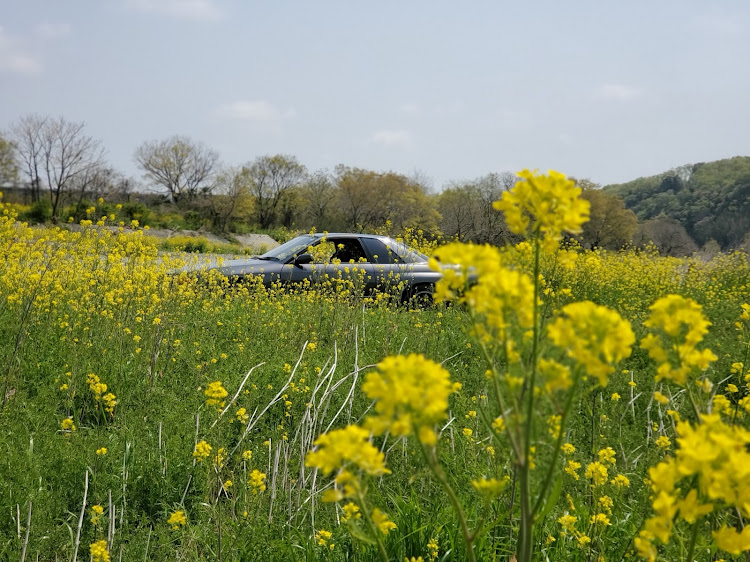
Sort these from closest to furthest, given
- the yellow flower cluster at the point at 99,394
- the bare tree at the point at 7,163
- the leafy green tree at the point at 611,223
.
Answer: the yellow flower cluster at the point at 99,394, the bare tree at the point at 7,163, the leafy green tree at the point at 611,223

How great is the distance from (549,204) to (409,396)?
43 cm

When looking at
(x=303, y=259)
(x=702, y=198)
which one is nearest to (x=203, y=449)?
(x=303, y=259)

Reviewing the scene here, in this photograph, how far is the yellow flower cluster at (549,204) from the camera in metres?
0.98

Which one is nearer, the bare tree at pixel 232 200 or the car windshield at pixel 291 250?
the car windshield at pixel 291 250

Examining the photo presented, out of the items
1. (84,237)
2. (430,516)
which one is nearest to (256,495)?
(430,516)

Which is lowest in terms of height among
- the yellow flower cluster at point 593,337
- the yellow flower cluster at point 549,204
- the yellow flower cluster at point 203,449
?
the yellow flower cluster at point 203,449

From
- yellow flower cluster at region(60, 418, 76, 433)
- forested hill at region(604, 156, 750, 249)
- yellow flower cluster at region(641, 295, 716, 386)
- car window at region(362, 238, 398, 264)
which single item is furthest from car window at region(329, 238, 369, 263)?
forested hill at region(604, 156, 750, 249)

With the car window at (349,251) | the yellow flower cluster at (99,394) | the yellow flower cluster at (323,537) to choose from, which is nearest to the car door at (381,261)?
the car window at (349,251)

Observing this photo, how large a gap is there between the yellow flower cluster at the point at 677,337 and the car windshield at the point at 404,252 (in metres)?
7.36

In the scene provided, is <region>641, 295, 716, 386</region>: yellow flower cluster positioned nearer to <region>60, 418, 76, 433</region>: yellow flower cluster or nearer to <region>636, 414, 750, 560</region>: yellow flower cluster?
<region>636, 414, 750, 560</region>: yellow flower cluster

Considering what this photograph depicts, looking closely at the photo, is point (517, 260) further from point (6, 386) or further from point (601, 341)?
point (6, 386)

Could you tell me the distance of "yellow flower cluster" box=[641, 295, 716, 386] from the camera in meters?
1.00

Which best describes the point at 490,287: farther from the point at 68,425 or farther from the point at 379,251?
the point at 379,251

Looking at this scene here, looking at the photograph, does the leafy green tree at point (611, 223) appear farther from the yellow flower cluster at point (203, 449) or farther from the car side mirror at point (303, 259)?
the yellow flower cluster at point (203, 449)
